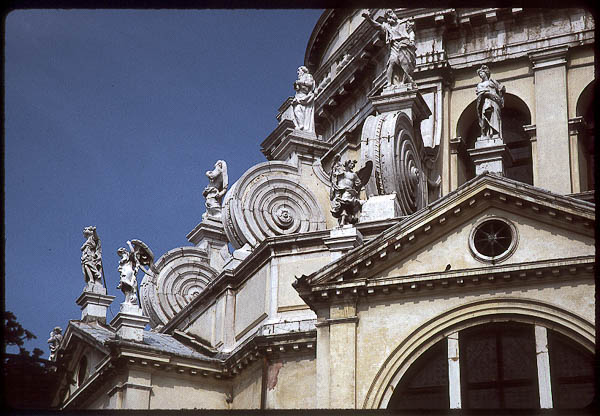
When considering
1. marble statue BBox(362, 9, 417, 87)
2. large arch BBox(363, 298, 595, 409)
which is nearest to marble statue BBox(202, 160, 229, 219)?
marble statue BBox(362, 9, 417, 87)

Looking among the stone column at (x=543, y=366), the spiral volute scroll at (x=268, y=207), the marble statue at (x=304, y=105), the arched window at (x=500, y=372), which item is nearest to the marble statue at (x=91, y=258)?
the spiral volute scroll at (x=268, y=207)

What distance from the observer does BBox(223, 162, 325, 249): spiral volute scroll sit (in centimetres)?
3434

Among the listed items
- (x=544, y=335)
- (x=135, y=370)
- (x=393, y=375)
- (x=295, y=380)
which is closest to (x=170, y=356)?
(x=135, y=370)

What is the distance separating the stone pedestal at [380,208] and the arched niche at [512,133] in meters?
7.56

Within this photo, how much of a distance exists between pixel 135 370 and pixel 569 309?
11.5 meters

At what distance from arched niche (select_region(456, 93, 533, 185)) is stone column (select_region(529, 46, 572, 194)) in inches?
25.9

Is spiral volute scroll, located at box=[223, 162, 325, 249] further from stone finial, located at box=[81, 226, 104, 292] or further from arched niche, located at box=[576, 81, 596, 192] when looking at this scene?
arched niche, located at box=[576, 81, 596, 192]

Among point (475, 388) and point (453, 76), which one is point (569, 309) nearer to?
point (475, 388)

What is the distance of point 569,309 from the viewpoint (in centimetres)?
2472

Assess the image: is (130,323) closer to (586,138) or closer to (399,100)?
(399,100)

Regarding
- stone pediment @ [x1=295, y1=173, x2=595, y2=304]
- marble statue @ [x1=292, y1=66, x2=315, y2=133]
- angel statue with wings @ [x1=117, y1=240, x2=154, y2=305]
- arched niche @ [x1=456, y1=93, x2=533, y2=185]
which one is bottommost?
stone pediment @ [x1=295, y1=173, x2=595, y2=304]

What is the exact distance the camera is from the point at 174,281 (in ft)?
127

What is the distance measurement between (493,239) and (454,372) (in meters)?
2.78

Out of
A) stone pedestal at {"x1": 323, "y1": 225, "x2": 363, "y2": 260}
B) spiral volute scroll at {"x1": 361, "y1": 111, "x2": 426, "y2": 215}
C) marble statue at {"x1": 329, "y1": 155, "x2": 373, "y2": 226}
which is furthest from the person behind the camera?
spiral volute scroll at {"x1": 361, "y1": 111, "x2": 426, "y2": 215}
